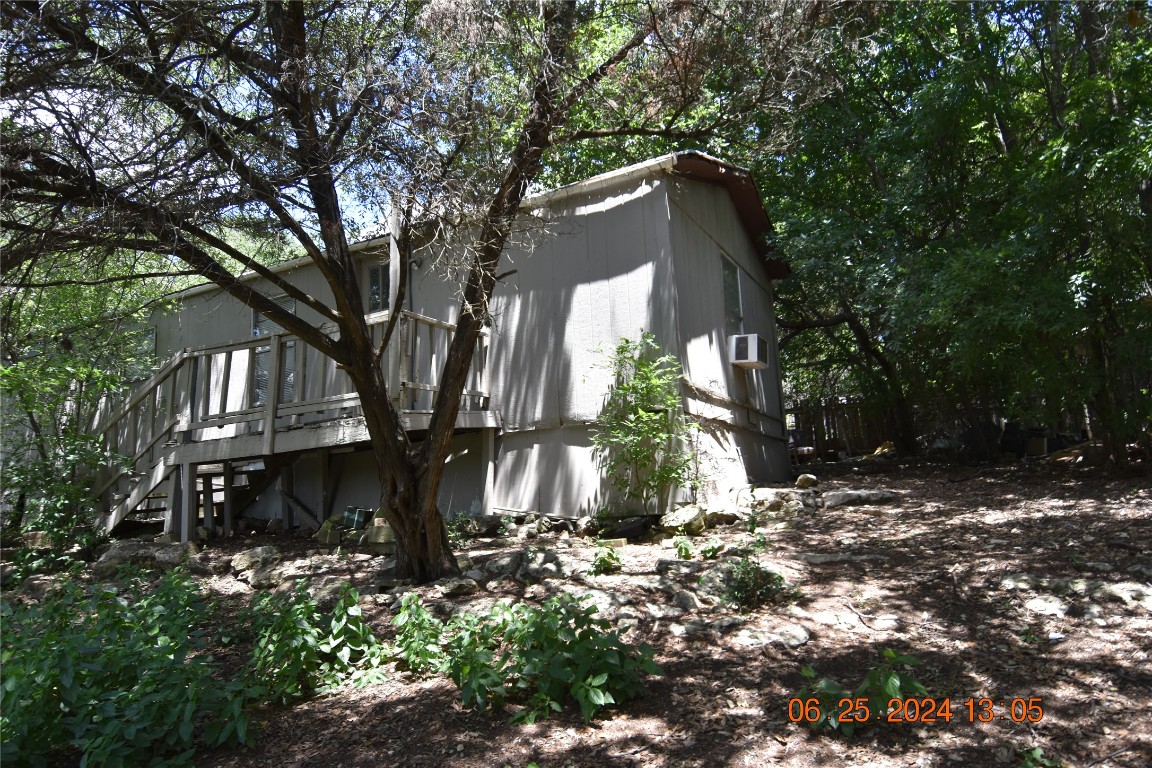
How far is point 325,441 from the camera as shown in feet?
26.6

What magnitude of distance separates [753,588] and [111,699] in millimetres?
3600

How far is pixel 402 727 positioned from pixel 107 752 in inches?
49.4

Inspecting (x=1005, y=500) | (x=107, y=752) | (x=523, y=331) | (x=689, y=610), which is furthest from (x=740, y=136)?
(x=107, y=752)

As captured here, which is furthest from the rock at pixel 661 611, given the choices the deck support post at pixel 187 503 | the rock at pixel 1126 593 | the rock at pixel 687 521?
the deck support post at pixel 187 503

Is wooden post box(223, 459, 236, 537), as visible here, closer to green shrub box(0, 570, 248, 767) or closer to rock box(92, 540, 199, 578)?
rock box(92, 540, 199, 578)

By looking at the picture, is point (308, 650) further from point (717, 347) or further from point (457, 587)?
point (717, 347)

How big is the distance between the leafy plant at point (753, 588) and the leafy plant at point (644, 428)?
265cm

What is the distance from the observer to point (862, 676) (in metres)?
3.93

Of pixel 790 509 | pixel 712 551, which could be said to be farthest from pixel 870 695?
pixel 790 509

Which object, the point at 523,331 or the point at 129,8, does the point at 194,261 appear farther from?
the point at 523,331

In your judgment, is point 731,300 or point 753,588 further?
point 731,300

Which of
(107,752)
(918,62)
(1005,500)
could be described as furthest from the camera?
(918,62)

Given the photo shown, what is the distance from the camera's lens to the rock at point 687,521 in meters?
7.50

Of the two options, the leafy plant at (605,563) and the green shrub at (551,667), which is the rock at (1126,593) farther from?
the leafy plant at (605,563)
